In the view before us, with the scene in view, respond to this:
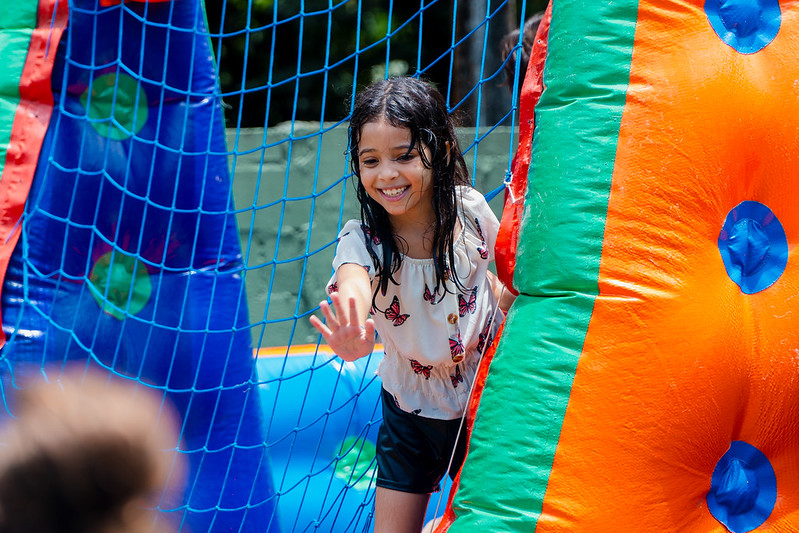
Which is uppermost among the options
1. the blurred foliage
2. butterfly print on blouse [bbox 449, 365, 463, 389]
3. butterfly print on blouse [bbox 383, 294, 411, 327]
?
the blurred foliage

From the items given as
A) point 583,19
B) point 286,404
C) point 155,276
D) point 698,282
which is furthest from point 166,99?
point 698,282

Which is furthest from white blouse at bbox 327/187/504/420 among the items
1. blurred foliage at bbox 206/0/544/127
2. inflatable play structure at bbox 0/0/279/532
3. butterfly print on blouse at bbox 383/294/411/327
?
blurred foliage at bbox 206/0/544/127

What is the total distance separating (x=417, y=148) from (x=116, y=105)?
3.22 feet

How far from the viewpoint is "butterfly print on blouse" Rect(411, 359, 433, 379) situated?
154 cm

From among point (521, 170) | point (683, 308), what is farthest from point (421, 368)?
point (683, 308)

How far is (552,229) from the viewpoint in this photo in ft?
4.00

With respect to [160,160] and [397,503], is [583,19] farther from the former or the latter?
[160,160]

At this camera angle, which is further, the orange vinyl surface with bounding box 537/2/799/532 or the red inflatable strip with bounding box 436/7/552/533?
the red inflatable strip with bounding box 436/7/552/533

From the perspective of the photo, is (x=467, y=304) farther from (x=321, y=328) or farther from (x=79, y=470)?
(x=79, y=470)

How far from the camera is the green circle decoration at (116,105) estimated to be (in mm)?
2031

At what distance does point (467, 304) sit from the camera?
152 cm

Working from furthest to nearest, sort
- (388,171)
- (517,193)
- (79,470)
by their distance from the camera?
(388,171)
(517,193)
(79,470)

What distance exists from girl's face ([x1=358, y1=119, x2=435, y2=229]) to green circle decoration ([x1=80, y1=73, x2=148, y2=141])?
860 millimetres

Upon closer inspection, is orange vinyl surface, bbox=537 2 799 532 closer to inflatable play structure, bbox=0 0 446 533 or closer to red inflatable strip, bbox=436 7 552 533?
red inflatable strip, bbox=436 7 552 533
